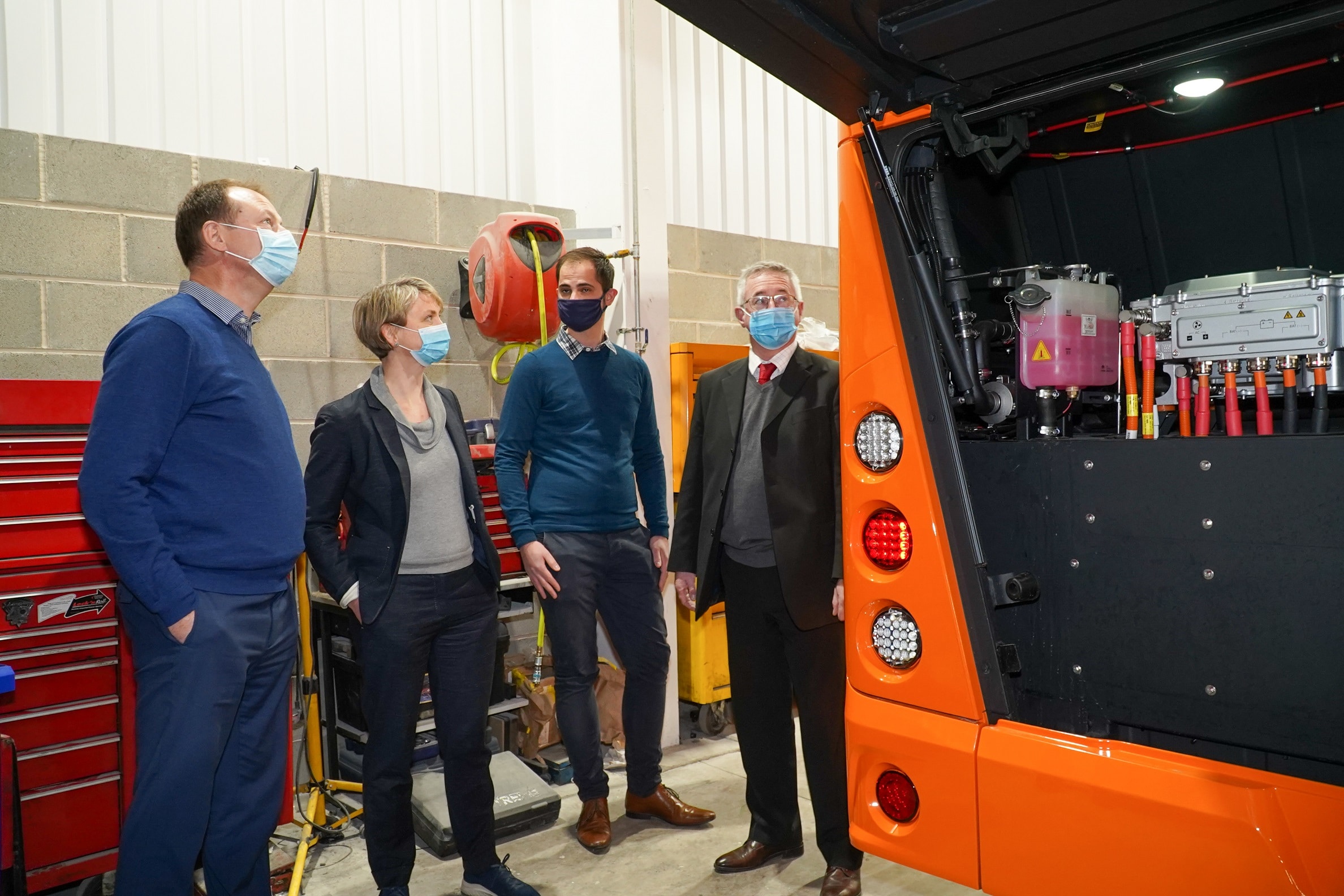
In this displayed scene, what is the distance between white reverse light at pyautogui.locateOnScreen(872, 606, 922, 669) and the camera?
1977mm

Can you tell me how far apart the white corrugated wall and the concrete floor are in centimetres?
281

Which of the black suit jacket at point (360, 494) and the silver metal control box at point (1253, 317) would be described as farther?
the black suit jacket at point (360, 494)

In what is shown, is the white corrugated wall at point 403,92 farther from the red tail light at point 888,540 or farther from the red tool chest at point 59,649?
the red tail light at point 888,540

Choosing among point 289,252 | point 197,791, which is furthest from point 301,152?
point 197,791

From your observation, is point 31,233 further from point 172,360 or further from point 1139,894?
point 1139,894

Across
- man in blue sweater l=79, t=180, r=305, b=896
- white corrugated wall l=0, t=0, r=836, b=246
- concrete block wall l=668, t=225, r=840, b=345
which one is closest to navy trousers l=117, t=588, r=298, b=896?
man in blue sweater l=79, t=180, r=305, b=896

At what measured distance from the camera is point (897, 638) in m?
2.01

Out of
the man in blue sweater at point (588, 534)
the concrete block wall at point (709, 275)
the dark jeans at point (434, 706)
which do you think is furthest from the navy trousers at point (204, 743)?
the concrete block wall at point (709, 275)

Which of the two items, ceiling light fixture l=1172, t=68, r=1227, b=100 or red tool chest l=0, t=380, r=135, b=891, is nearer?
ceiling light fixture l=1172, t=68, r=1227, b=100

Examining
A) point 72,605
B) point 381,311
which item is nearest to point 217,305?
point 381,311

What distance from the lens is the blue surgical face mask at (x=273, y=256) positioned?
235 centimetres

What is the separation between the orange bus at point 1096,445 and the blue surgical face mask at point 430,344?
1.37 metres

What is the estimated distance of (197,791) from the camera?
2062 mm

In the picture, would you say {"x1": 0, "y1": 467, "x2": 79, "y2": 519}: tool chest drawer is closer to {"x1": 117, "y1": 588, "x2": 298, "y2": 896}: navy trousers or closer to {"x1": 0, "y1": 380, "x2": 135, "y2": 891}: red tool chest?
{"x1": 0, "y1": 380, "x2": 135, "y2": 891}: red tool chest
